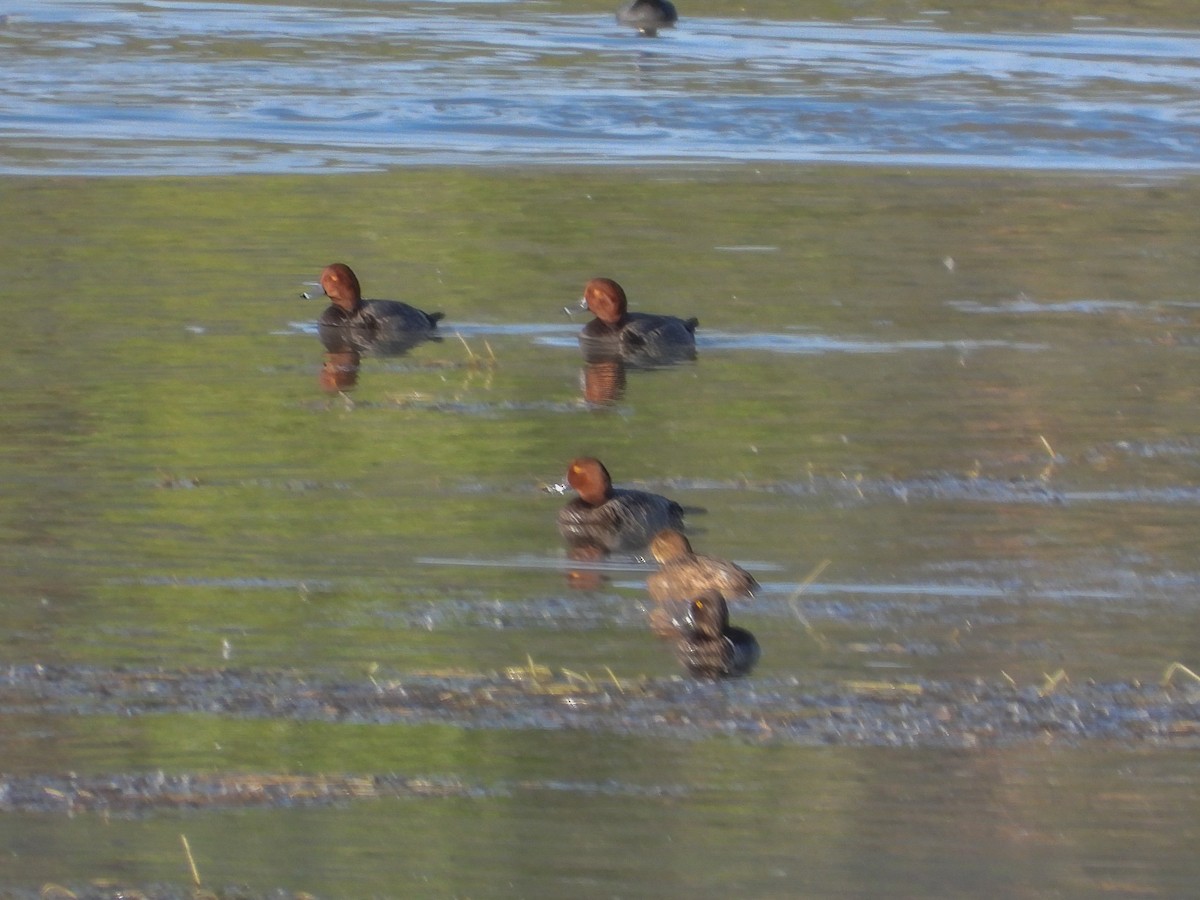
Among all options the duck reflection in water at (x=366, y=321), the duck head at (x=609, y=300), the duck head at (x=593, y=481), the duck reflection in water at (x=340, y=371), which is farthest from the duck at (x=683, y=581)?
the duck reflection in water at (x=366, y=321)

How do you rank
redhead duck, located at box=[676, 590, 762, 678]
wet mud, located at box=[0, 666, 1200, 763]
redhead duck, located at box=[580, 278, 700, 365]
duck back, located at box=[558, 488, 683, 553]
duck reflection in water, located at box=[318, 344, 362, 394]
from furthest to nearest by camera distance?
redhead duck, located at box=[580, 278, 700, 365], duck reflection in water, located at box=[318, 344, 362, 394], duck back, located at box=[558, 488, 683, 553], redhead duck, located at box=[676, 590, 762, 678], wet mud, located at box=[0, 666, 1200, 763]

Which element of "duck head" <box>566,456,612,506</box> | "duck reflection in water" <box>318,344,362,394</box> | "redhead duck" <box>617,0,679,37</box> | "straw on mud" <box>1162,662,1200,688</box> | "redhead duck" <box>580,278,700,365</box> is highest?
"straw on mud" <box>1162,662,1200,688</box>

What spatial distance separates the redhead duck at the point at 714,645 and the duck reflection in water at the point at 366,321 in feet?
20.0

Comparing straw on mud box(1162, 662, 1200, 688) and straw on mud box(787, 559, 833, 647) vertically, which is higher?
straw on mud box(1162, 662, 1200, 688)

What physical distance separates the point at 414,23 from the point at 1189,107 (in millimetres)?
10745

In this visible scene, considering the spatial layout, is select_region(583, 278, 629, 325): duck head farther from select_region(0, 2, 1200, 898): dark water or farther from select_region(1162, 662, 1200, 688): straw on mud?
select_region(1162, 662, 1200, 688): straw on mud

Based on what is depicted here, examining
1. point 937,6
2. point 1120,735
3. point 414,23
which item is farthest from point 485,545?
point 937,6

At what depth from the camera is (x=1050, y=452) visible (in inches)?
411

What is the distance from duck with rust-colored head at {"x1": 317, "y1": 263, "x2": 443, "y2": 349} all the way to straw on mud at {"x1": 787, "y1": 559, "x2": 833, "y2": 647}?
5.37 meters

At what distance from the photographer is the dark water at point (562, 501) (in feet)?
19.4

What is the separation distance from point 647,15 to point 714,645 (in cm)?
2564

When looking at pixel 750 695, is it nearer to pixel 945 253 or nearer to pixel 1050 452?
pixel 1050 452

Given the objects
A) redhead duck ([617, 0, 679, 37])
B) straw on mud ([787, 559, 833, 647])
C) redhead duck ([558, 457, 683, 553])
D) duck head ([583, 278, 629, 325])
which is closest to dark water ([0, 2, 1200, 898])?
straw on mud ([787, 559, 833, 647])

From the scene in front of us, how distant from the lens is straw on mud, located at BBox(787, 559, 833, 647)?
7543 millimetres
